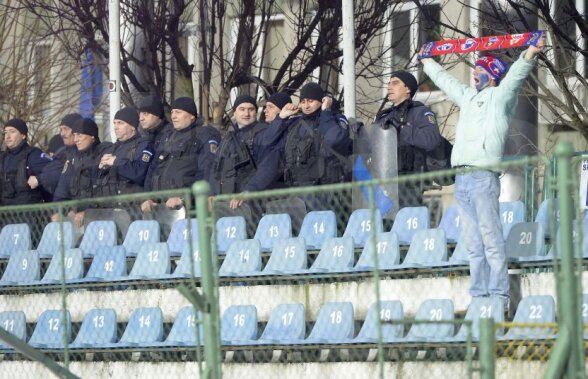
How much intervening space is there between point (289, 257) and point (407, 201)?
1.38 metres

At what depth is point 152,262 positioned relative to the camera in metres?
12.1

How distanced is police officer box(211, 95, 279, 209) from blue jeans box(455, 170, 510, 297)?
272 centimetres

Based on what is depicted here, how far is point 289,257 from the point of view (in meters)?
11.5

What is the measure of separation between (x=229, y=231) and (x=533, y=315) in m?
3.40

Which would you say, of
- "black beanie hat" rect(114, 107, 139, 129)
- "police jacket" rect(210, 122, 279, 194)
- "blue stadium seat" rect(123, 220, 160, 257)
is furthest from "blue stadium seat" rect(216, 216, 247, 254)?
"black beanie hat" rect(114, 107, 139, 129)

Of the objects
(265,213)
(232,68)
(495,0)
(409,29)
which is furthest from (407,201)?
(409,29)

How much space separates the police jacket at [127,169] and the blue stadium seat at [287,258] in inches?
85.1

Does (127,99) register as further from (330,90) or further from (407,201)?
(407,201)

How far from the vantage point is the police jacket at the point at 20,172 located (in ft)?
47.5

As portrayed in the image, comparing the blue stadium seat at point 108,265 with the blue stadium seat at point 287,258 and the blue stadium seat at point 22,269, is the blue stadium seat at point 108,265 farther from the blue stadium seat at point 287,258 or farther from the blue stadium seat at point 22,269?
the blue stadium seat at point 287,258

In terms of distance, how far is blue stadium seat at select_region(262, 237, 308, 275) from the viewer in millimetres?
11379

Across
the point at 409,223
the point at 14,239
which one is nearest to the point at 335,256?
the point at 409,223

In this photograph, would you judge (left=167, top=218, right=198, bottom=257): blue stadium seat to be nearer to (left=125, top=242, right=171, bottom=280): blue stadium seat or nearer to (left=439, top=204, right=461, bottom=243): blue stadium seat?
(left=125, top=242, right=171, bottom=280): blue stadium seat

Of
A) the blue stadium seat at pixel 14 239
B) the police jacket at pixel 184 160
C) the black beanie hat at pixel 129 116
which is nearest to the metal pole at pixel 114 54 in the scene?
the black beanie hat at pixel 129 116
